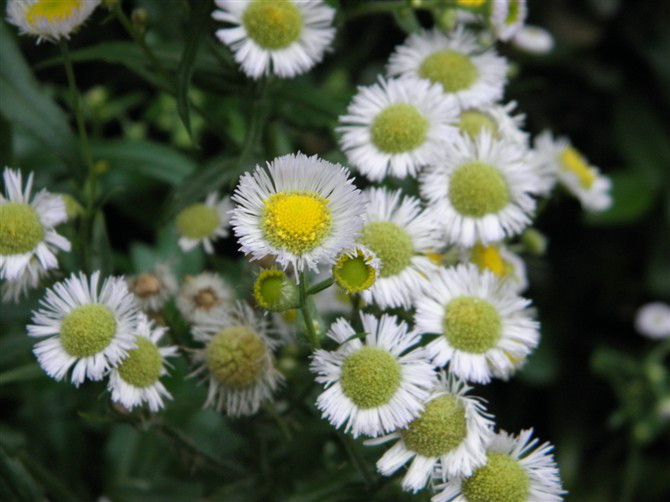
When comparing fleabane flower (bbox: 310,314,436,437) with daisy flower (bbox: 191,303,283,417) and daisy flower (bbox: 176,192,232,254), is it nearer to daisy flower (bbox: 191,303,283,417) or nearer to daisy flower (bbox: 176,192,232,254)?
daisy flower (bbox: 191,303,283,417)

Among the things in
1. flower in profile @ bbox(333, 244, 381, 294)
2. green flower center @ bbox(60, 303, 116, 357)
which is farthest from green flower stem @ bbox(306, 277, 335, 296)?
green flower center @ bbox(60, 303, 116, 357)

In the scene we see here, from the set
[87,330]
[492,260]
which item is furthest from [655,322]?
[87,330]

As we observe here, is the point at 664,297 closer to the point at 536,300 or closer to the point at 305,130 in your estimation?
the point at 536,300

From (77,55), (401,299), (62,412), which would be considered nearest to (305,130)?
(77,55)

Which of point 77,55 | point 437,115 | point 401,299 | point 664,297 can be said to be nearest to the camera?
point 401,299

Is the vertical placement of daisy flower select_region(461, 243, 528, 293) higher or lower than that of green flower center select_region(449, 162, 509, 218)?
lower

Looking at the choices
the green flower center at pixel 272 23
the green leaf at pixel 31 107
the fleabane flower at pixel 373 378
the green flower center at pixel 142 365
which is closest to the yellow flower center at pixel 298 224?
the fleabane flower at pixel 373 378

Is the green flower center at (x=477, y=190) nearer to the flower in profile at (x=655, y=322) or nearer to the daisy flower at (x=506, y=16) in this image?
the daisy flower at (x=506, y=16)
